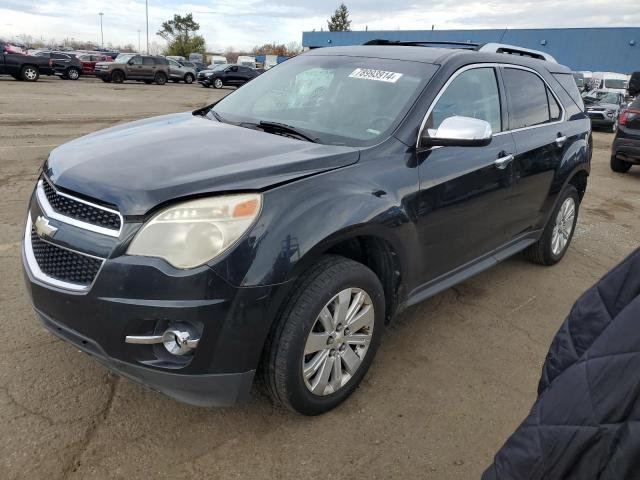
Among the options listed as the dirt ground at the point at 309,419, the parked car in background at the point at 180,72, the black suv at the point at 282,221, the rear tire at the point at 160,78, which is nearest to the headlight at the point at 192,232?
the black suv at the point at 282,221

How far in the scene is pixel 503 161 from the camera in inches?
139

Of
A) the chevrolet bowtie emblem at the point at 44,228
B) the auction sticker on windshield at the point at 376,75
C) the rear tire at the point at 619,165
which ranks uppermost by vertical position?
the auction sticker on windshield at the point at 376,75

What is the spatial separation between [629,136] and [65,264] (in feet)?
32.4

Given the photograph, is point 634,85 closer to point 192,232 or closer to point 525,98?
point 525,98

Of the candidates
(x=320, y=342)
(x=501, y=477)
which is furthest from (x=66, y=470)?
(x=501, y=477)

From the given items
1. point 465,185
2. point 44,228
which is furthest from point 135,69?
point 44,228

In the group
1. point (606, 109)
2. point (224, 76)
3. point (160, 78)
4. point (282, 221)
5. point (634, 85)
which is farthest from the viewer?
point (160, 78)

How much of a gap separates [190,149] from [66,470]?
151cm

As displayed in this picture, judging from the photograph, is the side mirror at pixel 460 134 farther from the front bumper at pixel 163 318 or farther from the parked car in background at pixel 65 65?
the parked car in background at pixel 65 65

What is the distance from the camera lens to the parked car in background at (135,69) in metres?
28.8

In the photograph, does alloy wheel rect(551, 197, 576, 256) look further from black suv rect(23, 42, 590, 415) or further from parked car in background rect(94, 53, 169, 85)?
parked car in background rect(94, 53, 169, 85)

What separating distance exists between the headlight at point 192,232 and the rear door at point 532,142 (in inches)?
91.2

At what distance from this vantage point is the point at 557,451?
1.15 metres

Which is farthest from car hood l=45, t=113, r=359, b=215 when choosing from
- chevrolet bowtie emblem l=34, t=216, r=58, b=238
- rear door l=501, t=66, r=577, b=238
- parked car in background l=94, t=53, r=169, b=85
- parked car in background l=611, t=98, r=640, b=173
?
parked car in background l=94, t=53, r=169, b=85
